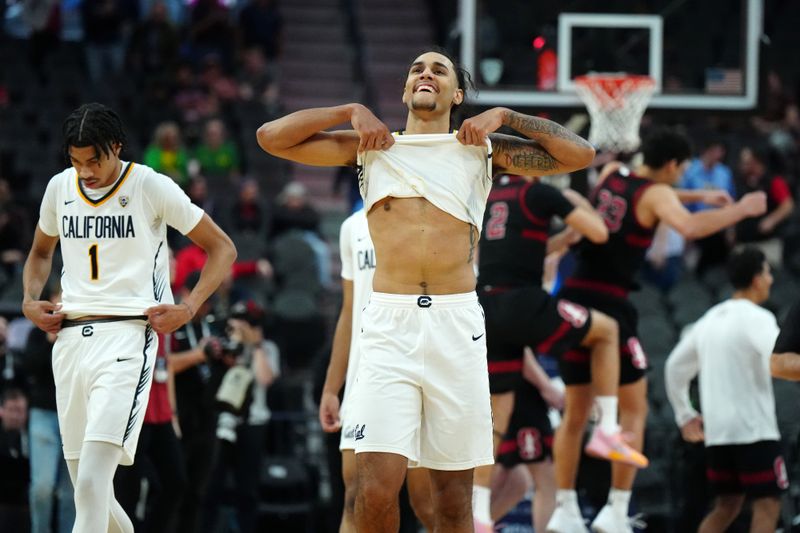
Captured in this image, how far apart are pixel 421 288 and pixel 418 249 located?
0.18 meters

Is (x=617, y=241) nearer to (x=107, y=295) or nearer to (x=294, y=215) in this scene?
(x=107, y=295)

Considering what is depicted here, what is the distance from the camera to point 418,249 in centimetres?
610

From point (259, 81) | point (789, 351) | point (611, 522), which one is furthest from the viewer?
point (259, 81)

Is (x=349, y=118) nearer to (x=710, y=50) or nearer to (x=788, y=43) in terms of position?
(x=710, y=50)

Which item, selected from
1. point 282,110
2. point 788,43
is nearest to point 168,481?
point 282,110

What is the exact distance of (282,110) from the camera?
18.3m

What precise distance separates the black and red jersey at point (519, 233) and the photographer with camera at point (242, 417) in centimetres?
210

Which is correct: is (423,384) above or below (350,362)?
above

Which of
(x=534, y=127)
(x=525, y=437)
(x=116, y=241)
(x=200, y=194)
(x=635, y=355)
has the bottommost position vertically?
(x=525, y=437)

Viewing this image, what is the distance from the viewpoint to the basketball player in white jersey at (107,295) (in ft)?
21.3

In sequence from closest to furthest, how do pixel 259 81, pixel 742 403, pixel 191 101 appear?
pixel 742 403, pixel 191 101, pixel 259 81

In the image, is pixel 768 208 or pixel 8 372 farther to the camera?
pixel 768 208

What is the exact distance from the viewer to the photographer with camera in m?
9.64

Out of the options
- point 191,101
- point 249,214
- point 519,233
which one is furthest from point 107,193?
point 191,101
